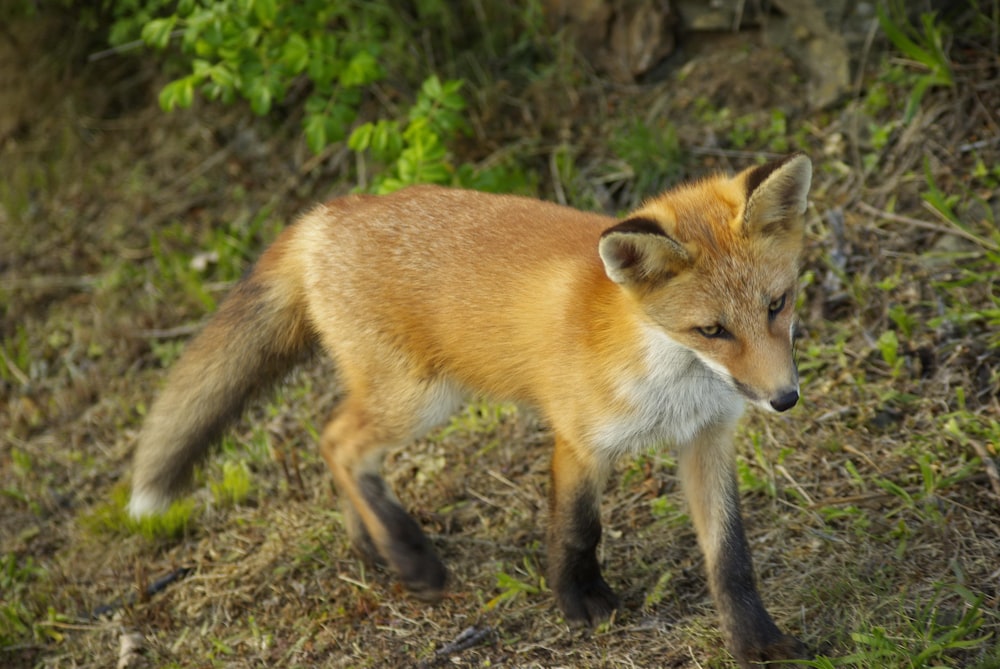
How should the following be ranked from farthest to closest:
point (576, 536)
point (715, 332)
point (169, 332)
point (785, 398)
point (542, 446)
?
point (169, 332) → point (542, 446) → point (576, 536) → point (715, 332) → point (785, 398)

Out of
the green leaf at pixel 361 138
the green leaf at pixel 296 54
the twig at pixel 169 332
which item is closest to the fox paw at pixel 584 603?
the green leaf at pixel 361 138

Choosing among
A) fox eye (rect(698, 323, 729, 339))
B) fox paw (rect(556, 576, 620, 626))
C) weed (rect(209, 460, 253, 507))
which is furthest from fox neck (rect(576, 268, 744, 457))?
weed (rect(209, 460, 253, 507))

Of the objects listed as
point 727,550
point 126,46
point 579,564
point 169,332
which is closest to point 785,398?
point 727,550

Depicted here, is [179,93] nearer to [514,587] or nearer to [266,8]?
[266,8]

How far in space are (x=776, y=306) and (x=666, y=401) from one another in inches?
15.4

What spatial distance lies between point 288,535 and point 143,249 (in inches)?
97.0

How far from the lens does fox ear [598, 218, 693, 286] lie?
232cm

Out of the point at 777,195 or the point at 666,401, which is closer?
the point at 777,195

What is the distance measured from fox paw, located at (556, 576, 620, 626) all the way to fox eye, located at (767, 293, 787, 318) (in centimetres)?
103

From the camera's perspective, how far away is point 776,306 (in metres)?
2.47

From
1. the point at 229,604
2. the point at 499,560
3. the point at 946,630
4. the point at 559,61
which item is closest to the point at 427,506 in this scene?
the point at 499,560

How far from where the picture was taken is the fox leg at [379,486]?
3.21 m

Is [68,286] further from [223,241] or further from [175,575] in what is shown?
[175,575]

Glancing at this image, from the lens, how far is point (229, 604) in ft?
11.3
